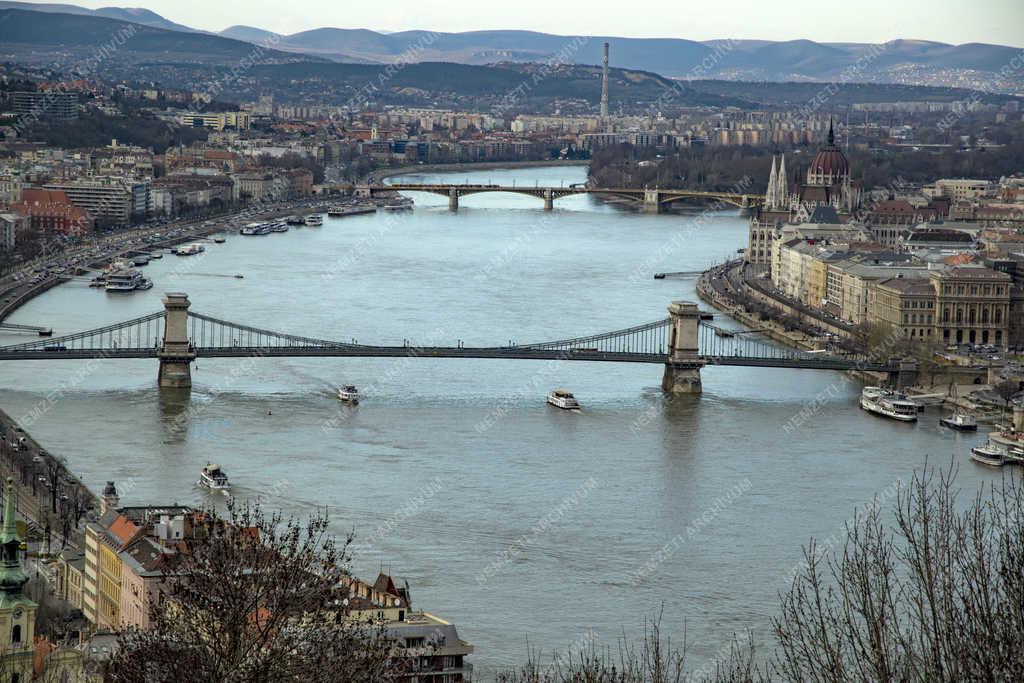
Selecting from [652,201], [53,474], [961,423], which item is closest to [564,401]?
[961,423]

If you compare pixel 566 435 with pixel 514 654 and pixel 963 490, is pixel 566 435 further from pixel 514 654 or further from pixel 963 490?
pixel 514 654

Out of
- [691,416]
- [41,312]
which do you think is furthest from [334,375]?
[41,312]

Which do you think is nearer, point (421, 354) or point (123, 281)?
point (421, 354)

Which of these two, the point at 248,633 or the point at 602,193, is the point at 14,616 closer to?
the point at 248,633

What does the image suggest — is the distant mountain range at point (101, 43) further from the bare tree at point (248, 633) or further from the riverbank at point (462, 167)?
the bare tree at point (248, 633)

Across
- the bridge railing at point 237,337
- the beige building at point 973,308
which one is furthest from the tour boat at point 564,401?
the beige building at point 973,308

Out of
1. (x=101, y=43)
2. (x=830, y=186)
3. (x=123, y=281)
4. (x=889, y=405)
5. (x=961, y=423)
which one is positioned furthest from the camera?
(x=101, y=43)
